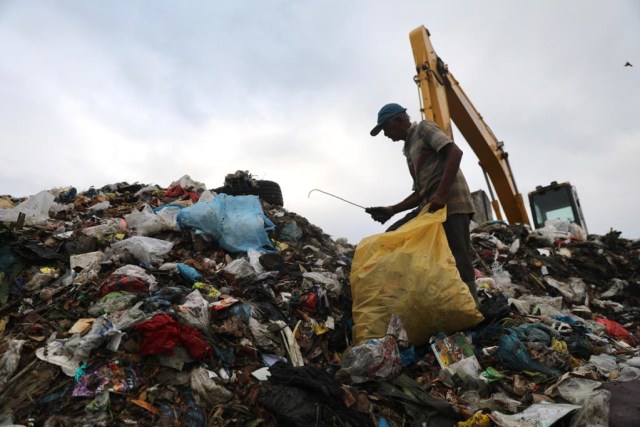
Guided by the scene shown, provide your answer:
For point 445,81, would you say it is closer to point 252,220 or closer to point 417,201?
point 417,201

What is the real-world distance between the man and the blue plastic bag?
57.2 inches

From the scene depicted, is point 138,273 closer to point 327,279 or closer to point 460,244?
point 327,279

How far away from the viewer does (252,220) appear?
12.1 feet

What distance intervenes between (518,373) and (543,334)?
1.27ft

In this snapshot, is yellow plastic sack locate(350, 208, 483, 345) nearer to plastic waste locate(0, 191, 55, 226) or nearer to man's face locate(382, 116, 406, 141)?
man's face locate(382, 116, 406, 141)

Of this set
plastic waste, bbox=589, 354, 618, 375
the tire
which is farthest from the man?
the tire

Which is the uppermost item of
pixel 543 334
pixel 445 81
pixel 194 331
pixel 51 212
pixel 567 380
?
pixel 445 81

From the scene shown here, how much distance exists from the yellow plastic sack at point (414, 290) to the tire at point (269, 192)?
9.97 ft

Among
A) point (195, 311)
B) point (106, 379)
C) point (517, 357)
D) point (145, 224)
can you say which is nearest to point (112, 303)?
point (195, 311)

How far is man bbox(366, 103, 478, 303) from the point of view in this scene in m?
2.47

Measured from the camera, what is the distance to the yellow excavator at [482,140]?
513cm

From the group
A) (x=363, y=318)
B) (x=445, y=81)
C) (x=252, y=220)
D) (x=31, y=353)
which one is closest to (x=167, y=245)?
(x=252, y=220)

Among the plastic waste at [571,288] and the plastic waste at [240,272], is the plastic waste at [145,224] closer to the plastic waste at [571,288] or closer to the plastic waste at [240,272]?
the plastic waste at [240,272]

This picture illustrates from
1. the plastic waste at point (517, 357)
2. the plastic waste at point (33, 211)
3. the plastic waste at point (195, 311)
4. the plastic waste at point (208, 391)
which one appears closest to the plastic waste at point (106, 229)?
the plastic waste at point (33, 211)
